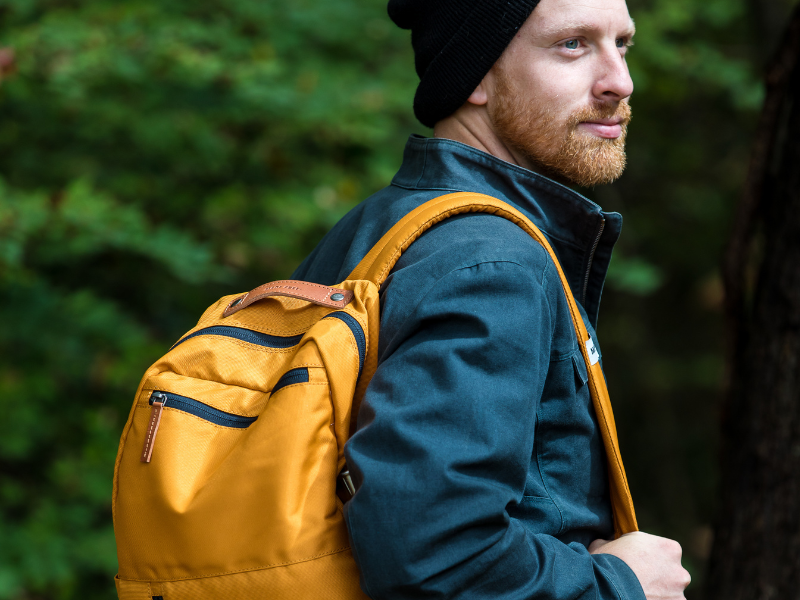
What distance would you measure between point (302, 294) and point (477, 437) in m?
0.38

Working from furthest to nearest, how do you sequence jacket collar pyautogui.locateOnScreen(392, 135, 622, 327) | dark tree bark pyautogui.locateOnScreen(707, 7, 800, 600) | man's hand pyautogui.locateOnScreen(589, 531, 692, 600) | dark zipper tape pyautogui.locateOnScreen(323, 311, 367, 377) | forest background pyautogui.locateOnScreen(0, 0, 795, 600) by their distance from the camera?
→ 1. forest background pyautogui.locateOnScreen(0, 0, 795, 600)
2. dark tree bark pyautogui.locateOnScreen(707, 7, 800, 600)
3. jacket collar pyautogui.locateOnScreen(392, 135, 622, 327)
4. man's hand pyautogui.locateOnScreen(589, 531, 692, 600)
5. dark zipper tape pyautogui.locateOnScreen(323, 311, 367, 377)

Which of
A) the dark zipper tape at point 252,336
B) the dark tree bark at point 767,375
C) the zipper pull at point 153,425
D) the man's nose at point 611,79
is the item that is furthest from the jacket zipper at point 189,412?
the dark tree bark at point 767,375

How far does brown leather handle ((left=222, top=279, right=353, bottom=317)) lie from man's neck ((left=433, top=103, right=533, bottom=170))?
0.53 m

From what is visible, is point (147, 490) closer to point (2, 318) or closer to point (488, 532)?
point (488, 532)

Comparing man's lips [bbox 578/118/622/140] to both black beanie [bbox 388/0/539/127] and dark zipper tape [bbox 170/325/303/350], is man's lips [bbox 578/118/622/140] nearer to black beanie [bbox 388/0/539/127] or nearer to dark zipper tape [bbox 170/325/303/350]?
black beanie [bbox 388/0/539/127]

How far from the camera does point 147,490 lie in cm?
115

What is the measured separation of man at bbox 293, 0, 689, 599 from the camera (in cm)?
104

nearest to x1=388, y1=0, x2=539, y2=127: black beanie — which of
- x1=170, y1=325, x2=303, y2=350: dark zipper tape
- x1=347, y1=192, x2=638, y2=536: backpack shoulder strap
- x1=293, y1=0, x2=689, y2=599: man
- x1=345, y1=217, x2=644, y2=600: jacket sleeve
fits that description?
x1=293, y1=0, x2=689, y2=599: man

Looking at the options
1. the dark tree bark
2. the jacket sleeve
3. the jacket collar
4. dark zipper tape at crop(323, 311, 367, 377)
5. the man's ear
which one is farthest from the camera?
the dark tree bark

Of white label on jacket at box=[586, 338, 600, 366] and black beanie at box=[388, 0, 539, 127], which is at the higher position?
black beanie at box=[388, 0, 539, 127]

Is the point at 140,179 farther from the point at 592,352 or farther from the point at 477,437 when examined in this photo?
the point at 477,437

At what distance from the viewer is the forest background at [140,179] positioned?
9.89ft

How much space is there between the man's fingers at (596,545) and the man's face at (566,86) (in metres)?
0.72

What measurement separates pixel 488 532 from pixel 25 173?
3.31 meters
